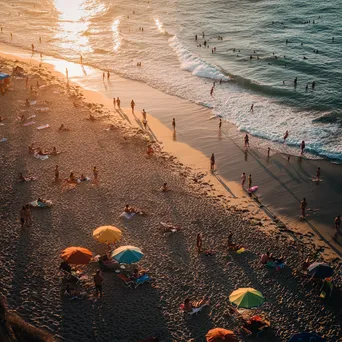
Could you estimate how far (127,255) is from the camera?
72.5 feet

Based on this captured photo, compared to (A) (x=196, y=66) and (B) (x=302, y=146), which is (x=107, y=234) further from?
(A) (x=196, y=66)

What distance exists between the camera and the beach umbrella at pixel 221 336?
18031 mm

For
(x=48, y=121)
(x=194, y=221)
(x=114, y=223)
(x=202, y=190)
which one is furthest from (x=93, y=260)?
(x=48, y=121)

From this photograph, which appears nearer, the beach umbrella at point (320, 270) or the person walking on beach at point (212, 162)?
the beach umbrella at point (320, 270)

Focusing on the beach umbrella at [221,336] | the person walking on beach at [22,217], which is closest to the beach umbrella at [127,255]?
the beach umbrella at [221,336]

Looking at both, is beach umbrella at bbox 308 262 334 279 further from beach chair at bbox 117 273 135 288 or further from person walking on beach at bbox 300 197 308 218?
beach chair at bbox 117 273 135 288

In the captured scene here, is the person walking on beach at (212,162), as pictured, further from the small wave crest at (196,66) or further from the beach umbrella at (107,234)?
the small wave crest at (196,66)

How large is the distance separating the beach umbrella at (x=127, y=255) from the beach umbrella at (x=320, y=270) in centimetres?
797

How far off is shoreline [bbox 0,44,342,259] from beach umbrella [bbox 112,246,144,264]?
28.4 feet

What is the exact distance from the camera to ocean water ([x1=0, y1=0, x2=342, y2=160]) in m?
42.8

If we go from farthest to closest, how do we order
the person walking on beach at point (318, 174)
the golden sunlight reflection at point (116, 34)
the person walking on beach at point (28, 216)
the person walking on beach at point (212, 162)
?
the golden sunlight reflection at point (116, 34)
the person walking on beach at point (212, 162)
the person walking on beach at point (318, 174)
the person walking on beach at point (28, 216)

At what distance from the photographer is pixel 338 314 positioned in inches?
816

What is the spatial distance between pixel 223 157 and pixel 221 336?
18590 millimetres

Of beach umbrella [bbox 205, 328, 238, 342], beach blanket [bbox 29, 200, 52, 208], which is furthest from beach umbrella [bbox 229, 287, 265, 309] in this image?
beach blanket [bbox 29, 200, 52, 208]
